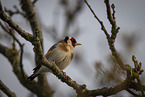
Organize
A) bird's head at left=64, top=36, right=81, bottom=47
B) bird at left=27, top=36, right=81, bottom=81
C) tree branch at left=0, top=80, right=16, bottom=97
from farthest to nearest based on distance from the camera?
bird's head at left=64, top=36, right=81, bottom=47
bird at left=27, top=36, right=81, bottom=81
tree branch at left=0, top=80, right=16, bottom=97

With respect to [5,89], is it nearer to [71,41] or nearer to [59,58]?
[59,58]

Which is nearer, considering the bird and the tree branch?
the tree branch

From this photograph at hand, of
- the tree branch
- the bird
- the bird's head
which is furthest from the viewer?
the bird's head

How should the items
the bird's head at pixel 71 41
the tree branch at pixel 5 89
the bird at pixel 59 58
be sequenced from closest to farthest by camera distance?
the tree branch at pixel 5 89, the bird at pixel 59 58, the bird's head at pixel 71 41

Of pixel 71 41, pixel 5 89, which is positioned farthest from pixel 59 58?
pixel 5 89

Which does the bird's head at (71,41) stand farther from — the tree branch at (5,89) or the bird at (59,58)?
the tree branch at (5,89)

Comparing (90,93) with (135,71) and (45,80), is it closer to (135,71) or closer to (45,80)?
(135,71)

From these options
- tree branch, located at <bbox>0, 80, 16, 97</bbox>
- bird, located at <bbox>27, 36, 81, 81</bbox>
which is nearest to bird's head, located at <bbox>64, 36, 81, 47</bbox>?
bird, located at <bbox>27, 36, 81, 81</bbox>

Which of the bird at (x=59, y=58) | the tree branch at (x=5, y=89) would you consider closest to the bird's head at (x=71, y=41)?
the bird at (x=59, y=58)

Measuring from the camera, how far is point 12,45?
5.10 meters

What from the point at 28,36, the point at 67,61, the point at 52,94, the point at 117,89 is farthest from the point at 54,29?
the point at 117,89

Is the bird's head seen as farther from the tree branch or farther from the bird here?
the tree branch

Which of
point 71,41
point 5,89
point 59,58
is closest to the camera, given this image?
point 5,89

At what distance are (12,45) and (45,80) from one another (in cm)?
149
